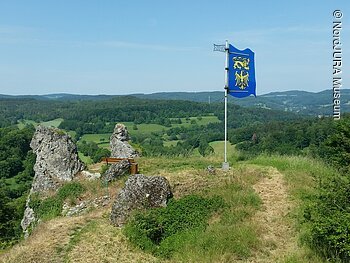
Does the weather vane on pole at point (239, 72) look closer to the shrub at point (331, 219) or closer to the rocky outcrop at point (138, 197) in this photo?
the rocky outcrop at point (138, 197)

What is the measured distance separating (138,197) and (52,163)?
22.5 feet

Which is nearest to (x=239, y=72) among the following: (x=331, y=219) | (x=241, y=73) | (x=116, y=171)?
(x=241, y=73)

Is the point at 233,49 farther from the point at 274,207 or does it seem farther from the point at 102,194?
the point at 102,194

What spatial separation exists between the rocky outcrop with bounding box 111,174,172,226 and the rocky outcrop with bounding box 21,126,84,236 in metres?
5.54

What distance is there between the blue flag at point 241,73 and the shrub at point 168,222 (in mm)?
4533

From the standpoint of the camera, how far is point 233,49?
47.5ft

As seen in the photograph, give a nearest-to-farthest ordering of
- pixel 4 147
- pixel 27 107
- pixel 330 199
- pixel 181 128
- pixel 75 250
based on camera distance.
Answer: pixel 330 199, pixel 75 250, pixel 4 147, pixel 181 128, pixel 27 107

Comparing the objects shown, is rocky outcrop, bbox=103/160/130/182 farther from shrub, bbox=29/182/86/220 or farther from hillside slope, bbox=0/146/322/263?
shrub, bbox=29/182/86/220

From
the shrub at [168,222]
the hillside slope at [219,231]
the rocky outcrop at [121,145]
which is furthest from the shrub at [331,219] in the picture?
the rocky outcrop at [121,145]

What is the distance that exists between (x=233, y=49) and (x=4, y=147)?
56.6 m

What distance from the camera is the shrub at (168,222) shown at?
10008 mm

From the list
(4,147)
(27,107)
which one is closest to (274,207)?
(4,147)

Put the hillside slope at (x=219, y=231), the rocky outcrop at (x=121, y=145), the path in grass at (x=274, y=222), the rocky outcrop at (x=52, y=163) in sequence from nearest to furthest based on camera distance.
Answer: the hillside slope at (x=219, y=231) < the path in grass at (x=274, y=222) < the rocky outcrop at (x=52, y=163) < the rocky outcrop at (x=121, y=145)

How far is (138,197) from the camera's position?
11.2 m
